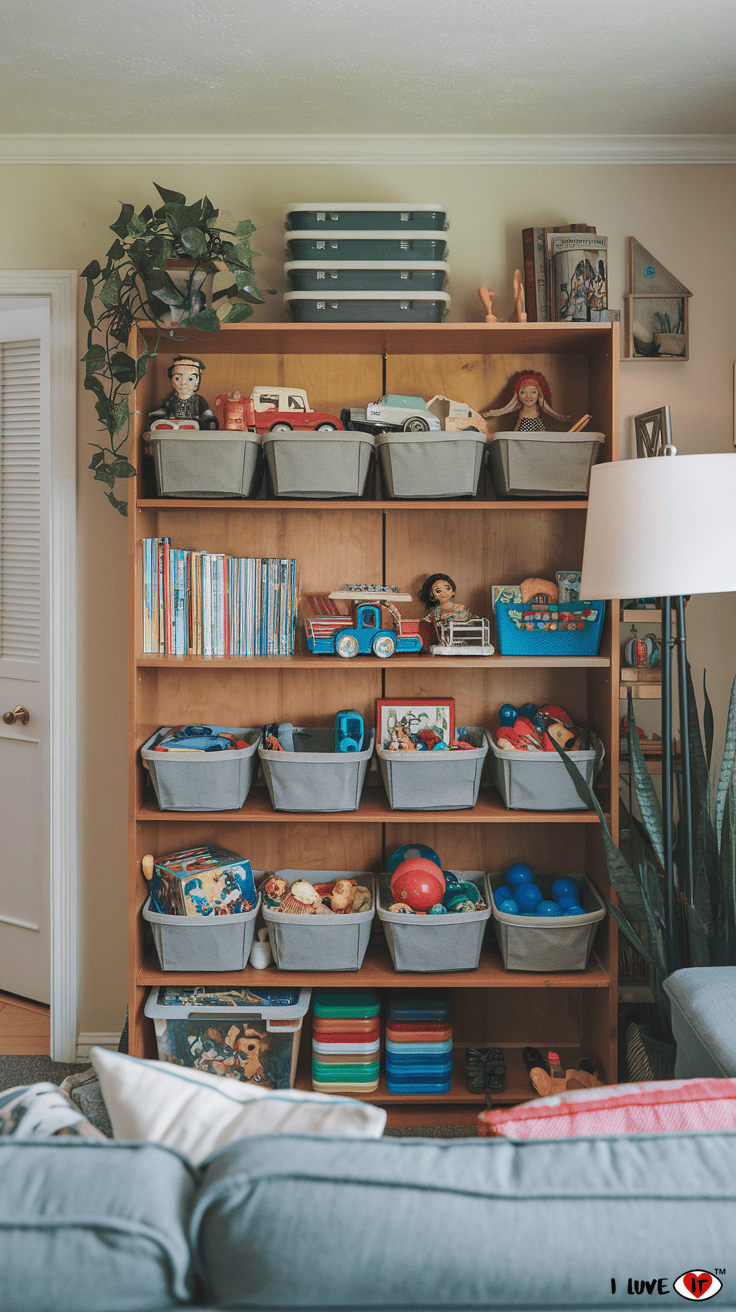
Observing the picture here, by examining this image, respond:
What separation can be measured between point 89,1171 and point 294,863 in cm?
174

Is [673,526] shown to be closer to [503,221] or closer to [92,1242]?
[503,221]

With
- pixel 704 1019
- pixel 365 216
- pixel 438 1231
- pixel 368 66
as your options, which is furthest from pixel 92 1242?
pixel 368 66

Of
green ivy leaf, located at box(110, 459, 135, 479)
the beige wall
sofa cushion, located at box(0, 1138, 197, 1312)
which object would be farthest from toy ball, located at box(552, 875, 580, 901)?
sofa cushion, located at box(0, 1138, 197, 1312)

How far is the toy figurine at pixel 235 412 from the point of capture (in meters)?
2.20

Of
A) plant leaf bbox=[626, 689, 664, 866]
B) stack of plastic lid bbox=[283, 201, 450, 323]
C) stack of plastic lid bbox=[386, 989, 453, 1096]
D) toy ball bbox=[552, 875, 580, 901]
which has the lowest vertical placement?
stack of plastic lid bbox=[386, 989, 453, 1096]

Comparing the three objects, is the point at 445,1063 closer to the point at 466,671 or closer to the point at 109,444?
the point at 466,671

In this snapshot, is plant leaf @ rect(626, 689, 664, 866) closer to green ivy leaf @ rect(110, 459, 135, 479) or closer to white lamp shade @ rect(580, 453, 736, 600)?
white lamp shade @ rect(580, 453, 736, 600)

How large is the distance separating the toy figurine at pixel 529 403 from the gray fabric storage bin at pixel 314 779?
0.99 metres

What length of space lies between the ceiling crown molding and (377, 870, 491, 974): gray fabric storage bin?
2.07 meters

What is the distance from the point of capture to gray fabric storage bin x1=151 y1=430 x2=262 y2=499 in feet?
6.93

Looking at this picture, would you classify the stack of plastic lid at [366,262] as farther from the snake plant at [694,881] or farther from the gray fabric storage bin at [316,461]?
the snake plant at [694,881]

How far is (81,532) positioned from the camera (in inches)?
96.6

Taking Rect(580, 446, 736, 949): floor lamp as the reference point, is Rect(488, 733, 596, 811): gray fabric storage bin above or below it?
below

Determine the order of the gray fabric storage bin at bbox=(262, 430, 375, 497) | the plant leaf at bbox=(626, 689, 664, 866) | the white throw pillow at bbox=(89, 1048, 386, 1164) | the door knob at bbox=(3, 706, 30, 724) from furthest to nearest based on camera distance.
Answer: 1. the door knob at bbox=(3, 706, 30, 724)
2. the gray fabric storage bin at bbox=(262, 430, 375, 497)
3. the plant leaf at bbox=(626, 689, 664, 866)
4. the white throw pillow at bbox=(89, 1048, 386, 1164)
